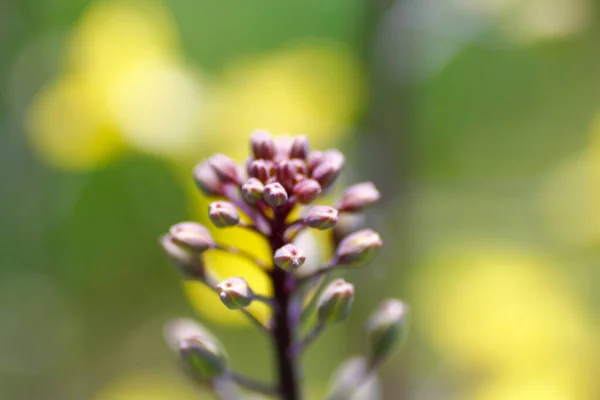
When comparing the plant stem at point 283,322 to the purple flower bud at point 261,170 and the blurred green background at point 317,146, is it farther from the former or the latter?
the blurred green background at point 317,146

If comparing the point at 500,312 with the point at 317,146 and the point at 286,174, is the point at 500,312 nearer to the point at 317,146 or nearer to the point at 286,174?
the point at 317,146

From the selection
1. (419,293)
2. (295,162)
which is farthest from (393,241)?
(295,162)

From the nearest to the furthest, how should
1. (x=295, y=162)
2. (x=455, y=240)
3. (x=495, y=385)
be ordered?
(x=295, y=162), (x=495, y=385), (x=455, y=240)

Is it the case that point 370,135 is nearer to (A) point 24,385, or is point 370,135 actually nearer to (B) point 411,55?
(B) point 411,55

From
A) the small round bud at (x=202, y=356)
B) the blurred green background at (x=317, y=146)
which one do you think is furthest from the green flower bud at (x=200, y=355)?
the blurred green background at (x=317, y=146)

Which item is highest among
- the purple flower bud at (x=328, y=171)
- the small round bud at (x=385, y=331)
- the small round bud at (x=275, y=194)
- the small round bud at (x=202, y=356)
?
the purple flower bud at (x=328, y=171)

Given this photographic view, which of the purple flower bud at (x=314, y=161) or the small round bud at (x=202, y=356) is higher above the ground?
the purple flower bud at (x=314, y=161)
